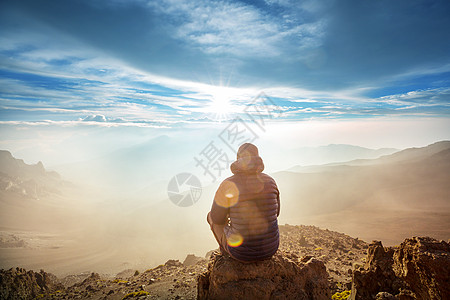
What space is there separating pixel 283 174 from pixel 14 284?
79048 millimetres

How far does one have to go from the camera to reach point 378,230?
88.9 feet

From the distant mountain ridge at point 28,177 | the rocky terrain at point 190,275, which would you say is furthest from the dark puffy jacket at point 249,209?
the distant mountain ridge at point 28,177

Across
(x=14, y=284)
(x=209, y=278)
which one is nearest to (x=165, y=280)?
(x=209, y=278)

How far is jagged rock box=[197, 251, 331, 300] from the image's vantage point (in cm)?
376

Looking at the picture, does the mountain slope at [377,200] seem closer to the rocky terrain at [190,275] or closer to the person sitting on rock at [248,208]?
the rocky terrain at [190,275]

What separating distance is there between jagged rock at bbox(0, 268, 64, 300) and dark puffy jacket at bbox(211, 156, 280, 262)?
12619 mm

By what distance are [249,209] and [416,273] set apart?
8.50ft

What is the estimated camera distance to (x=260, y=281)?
383 centimetres

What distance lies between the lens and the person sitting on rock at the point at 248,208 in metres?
3.44

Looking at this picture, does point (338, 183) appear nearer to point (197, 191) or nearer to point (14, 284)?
point (197, 191)

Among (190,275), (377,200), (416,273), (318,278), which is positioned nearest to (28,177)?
(190,275)

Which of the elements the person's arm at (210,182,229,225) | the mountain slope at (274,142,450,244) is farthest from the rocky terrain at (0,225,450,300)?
the mountain slope at (274,142,450,244)

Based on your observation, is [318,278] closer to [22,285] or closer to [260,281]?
[260,281]

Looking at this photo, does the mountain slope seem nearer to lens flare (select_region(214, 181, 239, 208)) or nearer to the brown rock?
the brown rock
